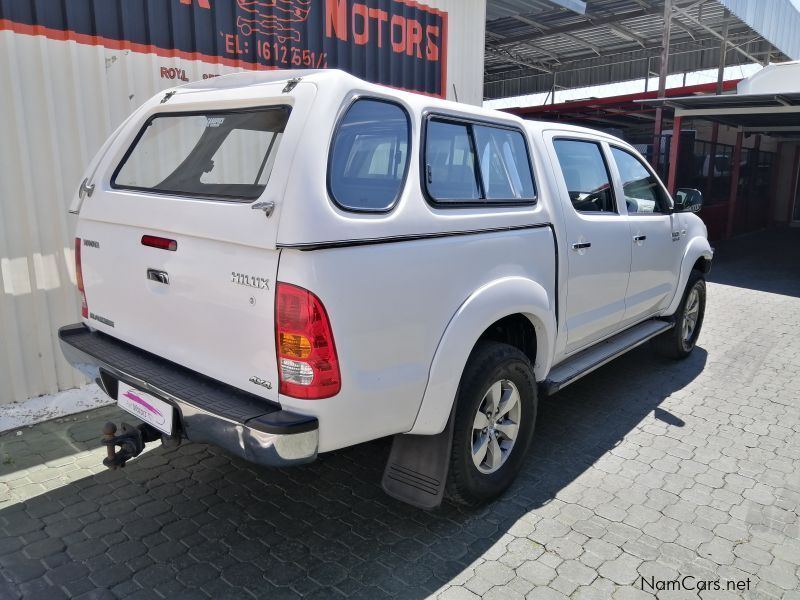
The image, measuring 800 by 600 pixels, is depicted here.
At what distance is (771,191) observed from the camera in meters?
18.7

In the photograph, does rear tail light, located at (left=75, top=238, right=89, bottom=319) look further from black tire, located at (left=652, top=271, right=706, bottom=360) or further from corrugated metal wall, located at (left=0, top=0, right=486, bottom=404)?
black tire, located at (left=652, top=271, right=706, bottom=360)

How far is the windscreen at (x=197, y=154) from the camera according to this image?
305 centimetres

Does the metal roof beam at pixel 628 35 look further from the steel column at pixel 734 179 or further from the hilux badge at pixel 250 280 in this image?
the hilux badge at pixel 250 280

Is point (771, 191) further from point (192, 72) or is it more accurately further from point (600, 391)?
point (192, 72)

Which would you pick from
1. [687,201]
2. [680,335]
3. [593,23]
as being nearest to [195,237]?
[687,201]

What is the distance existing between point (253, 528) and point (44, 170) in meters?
2.93

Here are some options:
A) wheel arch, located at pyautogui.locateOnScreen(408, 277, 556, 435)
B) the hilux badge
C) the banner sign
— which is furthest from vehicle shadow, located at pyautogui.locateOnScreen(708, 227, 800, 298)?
the hilux badge

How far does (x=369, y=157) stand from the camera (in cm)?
269

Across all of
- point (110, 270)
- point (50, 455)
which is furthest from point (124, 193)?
point (50, 455)

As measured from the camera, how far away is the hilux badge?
2.29 meters

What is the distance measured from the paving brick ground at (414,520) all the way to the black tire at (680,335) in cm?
104

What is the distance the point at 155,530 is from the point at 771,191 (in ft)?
67.1

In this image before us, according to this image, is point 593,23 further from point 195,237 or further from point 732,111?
point 195,237

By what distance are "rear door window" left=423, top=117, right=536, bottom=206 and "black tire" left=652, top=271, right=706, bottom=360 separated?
8.66ft
